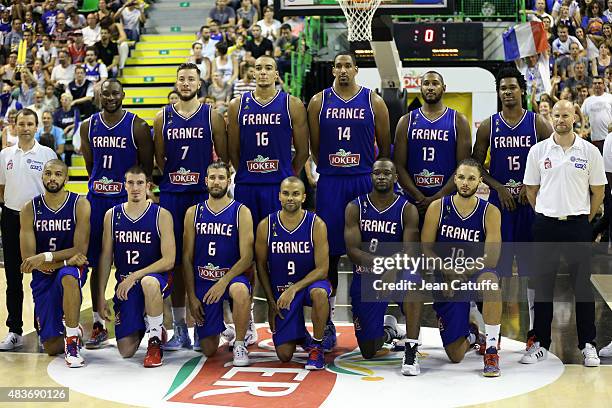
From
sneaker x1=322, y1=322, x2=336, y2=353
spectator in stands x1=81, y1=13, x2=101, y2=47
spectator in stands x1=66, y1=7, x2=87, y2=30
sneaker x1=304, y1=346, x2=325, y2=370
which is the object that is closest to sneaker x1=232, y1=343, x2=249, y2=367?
sneaker x1=304, y1=346, x2=325, y2=370

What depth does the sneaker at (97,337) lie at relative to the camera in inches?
280

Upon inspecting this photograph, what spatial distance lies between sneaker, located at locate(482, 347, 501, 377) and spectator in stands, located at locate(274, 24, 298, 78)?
8.80 meters

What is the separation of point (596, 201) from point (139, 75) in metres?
11.4

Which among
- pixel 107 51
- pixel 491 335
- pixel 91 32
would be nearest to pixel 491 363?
pixel 491 335

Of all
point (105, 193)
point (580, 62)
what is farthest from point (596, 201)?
point (580, 62)

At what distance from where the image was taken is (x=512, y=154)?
7047mm

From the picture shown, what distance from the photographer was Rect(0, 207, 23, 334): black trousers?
283 inches

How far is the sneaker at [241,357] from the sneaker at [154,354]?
0.54m

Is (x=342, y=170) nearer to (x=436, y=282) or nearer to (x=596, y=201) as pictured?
(x=436, y=282)

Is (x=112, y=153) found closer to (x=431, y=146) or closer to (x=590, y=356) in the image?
(x=431, y=146)

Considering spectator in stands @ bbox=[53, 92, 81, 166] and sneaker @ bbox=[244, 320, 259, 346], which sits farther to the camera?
spectator in stands @ bbox=[53, 92, 81, 166]

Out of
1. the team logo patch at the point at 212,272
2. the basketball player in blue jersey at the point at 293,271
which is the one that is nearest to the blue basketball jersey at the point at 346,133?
the basketball player in blue jersey at the point at 293,271

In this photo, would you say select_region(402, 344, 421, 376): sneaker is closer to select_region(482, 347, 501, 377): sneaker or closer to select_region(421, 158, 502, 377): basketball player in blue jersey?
select_region(421, 158, 502, 377): basketball player in blue jersey

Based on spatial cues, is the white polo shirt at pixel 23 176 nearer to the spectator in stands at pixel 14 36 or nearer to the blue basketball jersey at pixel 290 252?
the blue basketball jersey at pixel 290 252
